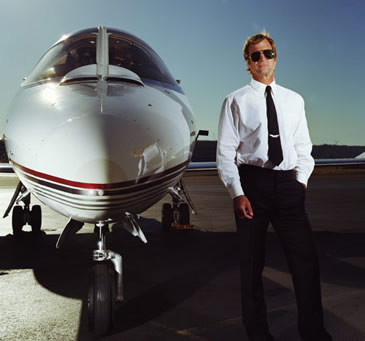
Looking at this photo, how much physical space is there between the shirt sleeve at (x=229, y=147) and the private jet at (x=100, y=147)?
60cm

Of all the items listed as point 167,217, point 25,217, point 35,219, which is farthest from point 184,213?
point 25,217

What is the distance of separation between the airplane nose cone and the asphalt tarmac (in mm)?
1132

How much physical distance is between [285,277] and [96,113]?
9.05 feet

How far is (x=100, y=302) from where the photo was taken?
10.4 feet

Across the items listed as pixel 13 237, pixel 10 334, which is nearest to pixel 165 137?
pixel 10 334

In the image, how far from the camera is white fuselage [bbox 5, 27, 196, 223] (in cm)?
293

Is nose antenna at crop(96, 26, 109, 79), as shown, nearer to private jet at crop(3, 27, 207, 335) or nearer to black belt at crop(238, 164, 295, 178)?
private jet at crop(3, 27, 207, 335)

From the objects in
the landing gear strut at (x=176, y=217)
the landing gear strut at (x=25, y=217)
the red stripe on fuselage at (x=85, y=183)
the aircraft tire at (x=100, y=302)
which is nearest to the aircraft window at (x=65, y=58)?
the red stripe on fuselage at (x=85, y=183)

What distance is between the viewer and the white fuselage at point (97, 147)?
293 centimetres

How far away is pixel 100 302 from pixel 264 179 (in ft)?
4.78

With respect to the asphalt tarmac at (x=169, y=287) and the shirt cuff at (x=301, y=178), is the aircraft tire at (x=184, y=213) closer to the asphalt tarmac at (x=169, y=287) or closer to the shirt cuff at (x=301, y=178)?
the asphalt tarmac at (x=169, y=287)

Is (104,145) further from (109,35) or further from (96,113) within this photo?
(109,35)

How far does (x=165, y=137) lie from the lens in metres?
3.39

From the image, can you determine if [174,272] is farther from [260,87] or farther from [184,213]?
[184,213]
